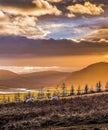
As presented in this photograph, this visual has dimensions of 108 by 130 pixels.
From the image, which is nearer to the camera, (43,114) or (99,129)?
(99,129)

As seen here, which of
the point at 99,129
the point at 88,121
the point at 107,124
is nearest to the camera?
the point at 99,129

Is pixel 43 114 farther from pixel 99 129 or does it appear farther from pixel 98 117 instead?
pixel 99 129

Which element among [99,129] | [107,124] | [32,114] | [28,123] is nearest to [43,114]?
[32,114]

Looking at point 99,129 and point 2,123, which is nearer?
point 99,129

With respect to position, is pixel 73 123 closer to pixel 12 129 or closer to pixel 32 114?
pixel 12 129

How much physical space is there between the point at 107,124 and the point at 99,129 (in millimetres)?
5057

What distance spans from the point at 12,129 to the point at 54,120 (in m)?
6.46

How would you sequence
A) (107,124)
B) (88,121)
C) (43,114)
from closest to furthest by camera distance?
(107,124) < (88,121) < (43,114)

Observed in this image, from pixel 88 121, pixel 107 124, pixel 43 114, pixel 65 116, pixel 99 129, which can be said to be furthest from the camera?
pixel 43 114

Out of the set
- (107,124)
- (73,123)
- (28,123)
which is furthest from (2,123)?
(107,124)

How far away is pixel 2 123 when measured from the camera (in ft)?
178

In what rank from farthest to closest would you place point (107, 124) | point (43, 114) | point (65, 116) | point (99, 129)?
point (43, 114)
point (65, 116)
point (107, 124)
point (99, 129)

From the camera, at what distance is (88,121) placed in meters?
48.3

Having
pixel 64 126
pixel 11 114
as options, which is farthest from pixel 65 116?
pixel 11 114
